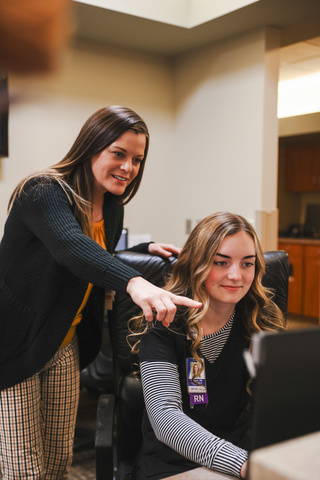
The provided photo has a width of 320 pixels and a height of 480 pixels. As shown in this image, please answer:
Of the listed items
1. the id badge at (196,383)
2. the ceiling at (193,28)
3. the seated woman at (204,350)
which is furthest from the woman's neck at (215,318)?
the ceiling at (193,28)

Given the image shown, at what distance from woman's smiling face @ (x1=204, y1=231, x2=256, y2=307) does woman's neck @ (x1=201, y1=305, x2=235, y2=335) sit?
22 millimetres

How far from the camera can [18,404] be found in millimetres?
1523

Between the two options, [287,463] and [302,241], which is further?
[302,241]

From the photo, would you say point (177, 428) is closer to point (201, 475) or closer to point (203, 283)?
point (201, 475)

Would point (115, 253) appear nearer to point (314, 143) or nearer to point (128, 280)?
point (128, 280)

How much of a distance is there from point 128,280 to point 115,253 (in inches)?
26.5

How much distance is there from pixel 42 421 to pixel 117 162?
0.88 meters

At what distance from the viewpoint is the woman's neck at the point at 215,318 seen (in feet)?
4.99

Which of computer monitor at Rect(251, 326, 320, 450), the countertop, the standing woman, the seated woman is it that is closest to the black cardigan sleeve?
the standing woman

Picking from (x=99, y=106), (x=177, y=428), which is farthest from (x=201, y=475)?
(x=99, y=106)

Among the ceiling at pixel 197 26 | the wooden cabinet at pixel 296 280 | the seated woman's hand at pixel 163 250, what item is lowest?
the wooden cabinet at pixel 296 280

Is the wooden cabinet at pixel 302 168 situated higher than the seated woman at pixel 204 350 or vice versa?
the wooden cabinet at pixel 302 168

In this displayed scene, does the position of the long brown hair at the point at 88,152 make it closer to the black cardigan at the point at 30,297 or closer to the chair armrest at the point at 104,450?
the black cardigan at the point at 30,297

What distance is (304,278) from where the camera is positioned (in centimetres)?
659
